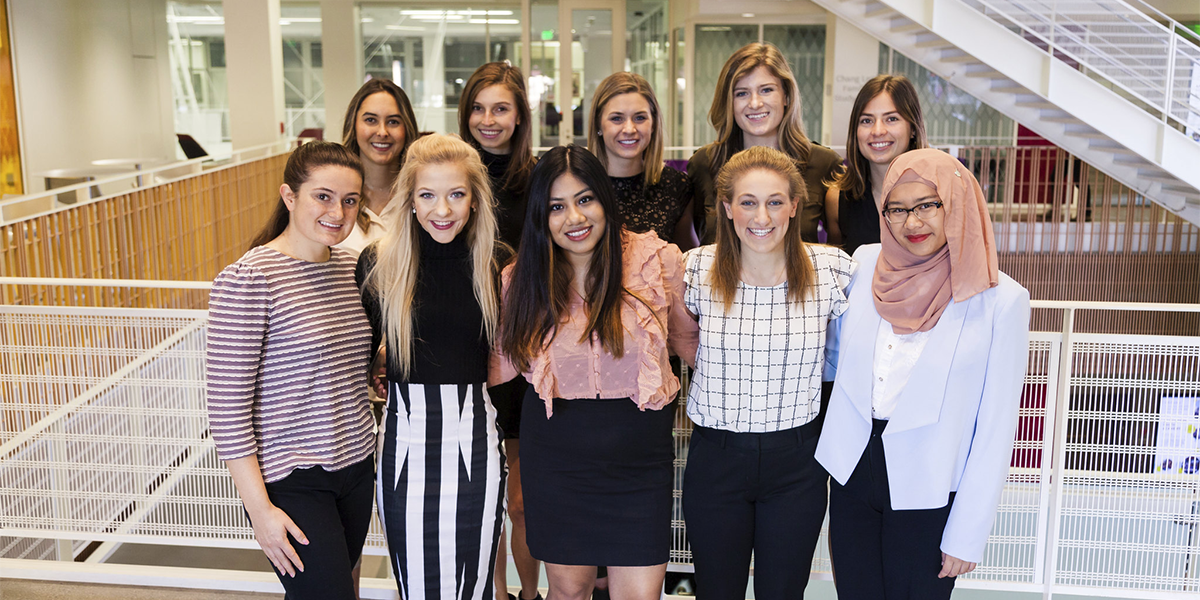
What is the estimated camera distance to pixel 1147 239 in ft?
33.9

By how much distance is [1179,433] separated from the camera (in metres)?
2.97

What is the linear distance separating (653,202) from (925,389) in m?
1.15

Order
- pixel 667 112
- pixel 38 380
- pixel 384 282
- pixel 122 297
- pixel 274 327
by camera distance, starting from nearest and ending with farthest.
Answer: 1. pixel 274 327
2. pixel 384 282
3. pixel 38 380
4. pixel 122 297
5. pixel 667 112

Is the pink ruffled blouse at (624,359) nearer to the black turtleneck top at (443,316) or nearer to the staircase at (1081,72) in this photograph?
the black turtleneck top at (443,316)

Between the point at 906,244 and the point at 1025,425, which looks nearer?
the point at 906,244

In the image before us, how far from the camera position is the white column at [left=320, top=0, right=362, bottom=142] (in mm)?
14109

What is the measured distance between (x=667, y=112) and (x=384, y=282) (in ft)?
34.8

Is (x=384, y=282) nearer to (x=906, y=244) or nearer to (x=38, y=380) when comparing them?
(x=906, y=244)

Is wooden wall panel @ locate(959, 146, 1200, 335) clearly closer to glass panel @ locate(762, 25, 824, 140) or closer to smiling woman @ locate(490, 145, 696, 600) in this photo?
glass panel @ locate(762, 25, 824, 140)

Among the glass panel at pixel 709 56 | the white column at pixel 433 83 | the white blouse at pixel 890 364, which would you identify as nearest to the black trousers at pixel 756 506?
the white blouse at pixel 890 364

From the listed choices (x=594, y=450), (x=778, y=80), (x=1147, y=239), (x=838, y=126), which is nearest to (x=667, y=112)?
(x=838, y=126)

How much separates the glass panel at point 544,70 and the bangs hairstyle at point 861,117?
34.1ft

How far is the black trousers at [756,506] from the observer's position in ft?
7.99

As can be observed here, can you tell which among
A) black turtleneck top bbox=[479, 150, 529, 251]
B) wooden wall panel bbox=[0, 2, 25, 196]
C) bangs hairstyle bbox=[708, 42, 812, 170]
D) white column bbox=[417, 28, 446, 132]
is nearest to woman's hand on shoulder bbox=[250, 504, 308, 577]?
black turtleneck top bbox=[479, 150, 529, 251]
